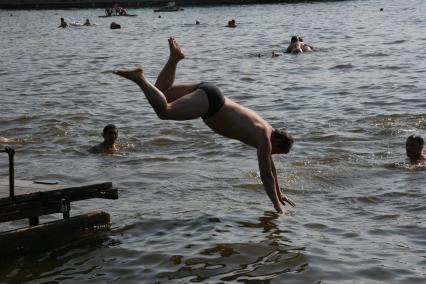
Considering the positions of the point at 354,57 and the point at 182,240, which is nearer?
the point at 182,240

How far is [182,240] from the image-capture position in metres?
9.02

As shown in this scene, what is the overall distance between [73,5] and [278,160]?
82.2 metres

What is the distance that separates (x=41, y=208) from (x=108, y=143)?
6.13 metres

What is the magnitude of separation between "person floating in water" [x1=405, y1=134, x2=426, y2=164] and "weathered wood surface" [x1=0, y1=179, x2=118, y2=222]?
5809mm

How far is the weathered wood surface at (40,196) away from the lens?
26.8 feet

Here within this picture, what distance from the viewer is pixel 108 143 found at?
14.6 metres

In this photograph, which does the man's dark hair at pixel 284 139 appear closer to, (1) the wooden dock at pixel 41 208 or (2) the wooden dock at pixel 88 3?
(1) the wooden dock at pixel 41 208

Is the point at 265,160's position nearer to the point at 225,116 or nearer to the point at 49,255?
the point at 225,116

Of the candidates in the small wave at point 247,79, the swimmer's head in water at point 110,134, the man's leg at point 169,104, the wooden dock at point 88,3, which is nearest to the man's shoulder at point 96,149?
the swimmer's head in water at point 110,134

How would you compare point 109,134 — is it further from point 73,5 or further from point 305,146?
point 73,5

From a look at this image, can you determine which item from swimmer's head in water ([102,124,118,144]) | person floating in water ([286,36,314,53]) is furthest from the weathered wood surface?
person floating in water ([286,36,314,53])

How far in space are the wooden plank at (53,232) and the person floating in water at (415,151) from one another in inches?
229

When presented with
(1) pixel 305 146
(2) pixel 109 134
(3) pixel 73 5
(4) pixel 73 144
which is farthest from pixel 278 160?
(3) pixel 73 5

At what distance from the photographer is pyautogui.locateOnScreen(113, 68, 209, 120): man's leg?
27.9 ft
